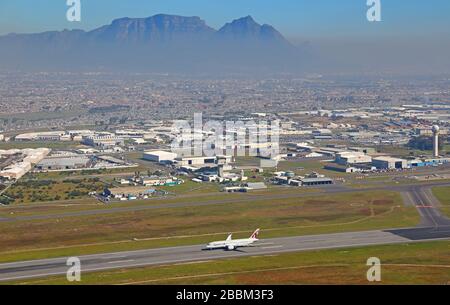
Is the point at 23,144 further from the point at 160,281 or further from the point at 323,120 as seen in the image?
the point at 160,281

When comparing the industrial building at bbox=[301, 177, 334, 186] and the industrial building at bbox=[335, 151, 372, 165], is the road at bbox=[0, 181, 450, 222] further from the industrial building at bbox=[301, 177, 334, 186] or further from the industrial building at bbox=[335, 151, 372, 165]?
the industrial building at bbox=[335, 151, 372, 165]

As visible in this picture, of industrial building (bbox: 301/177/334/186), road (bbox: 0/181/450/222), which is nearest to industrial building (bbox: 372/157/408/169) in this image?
road (bbox: 0/181/450/222)

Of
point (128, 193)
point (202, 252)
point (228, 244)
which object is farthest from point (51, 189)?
point (228, 244)

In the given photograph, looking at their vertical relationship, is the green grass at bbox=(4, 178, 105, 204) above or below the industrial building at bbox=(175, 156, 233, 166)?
below

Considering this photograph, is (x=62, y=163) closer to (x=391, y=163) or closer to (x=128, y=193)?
Answer: (x=128, y=193)

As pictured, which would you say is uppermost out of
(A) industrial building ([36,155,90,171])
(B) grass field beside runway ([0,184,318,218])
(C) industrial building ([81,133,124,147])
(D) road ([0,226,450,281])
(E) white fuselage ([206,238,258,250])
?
(C) industrial building ([81,133,124,147])
